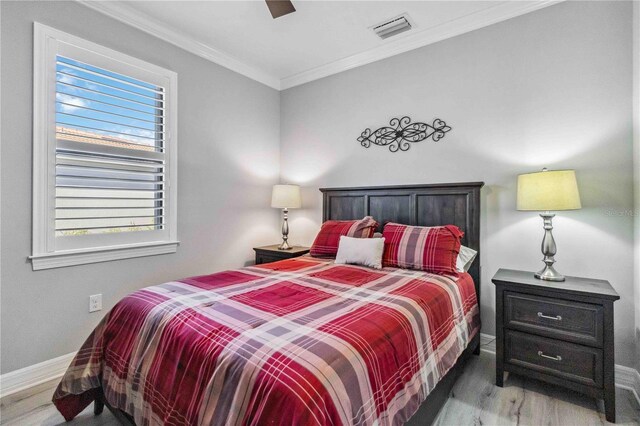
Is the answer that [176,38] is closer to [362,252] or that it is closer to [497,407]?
[362,252]

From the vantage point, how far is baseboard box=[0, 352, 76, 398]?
1985mm

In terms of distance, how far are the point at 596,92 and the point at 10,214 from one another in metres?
4.00

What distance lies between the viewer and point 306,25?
9.07ft

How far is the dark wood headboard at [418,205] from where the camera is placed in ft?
8.40

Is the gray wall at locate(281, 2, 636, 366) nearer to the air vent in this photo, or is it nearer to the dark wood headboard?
the dark wood headboard

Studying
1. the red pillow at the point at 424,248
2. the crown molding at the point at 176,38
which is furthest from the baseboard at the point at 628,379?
the crown molding at the point at 176,38

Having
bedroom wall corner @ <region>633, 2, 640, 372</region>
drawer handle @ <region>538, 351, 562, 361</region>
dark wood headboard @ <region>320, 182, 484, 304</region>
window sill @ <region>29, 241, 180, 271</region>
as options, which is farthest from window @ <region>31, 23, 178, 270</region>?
bedroom wall corner @ <region>633, 2, 640, 372</region>

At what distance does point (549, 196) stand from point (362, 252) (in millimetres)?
1291

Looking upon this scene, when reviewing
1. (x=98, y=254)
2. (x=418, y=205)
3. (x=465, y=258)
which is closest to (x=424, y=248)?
(x=465, y=258)

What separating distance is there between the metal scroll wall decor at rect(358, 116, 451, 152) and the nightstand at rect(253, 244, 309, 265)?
4.38 feet

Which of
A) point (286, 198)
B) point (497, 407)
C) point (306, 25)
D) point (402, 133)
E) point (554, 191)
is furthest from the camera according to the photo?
point (286, 198)

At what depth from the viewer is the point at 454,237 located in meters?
2.34

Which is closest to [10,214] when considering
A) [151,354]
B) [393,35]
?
[151,354]

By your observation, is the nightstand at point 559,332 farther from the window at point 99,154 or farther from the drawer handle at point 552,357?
the window at point 99,154
